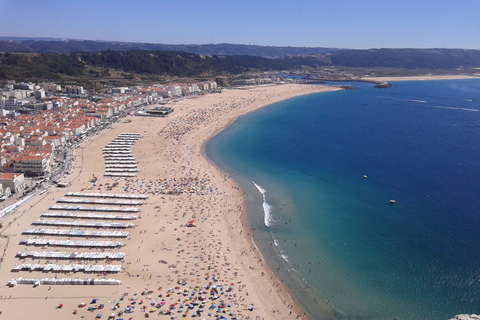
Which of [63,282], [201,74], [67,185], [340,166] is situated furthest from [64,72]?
[63,282]

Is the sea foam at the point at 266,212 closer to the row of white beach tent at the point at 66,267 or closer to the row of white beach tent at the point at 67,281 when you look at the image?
the row of white beach tent at the point at 66,267

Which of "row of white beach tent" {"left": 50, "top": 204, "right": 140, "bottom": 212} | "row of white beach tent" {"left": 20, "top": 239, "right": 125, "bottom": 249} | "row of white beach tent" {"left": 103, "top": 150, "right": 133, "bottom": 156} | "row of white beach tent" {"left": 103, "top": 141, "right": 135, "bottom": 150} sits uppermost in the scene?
"row of white beach tent" {"left": 103, "top": 141, "right": 135, "bottom": 150}

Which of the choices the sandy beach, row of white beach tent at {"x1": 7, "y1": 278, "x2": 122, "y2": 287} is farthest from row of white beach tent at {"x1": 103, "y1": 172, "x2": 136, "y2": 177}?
row of white beach tent at {"x1": 7, "y1": 278, "x2": 122, "y2": 287}

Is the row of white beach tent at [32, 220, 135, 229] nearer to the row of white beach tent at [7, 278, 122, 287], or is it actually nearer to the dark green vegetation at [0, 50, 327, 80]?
the row of white beach tent at [7, 278, 122, 287]

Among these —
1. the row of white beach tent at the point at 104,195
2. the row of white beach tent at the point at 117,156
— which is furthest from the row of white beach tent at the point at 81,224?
the row of white beach tent at the point at 117,156

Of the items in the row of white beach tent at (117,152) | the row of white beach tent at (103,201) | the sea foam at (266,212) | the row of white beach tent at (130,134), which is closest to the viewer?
the sea foam at (266,212)

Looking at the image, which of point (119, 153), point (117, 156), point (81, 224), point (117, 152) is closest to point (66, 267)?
point (81, 224)
